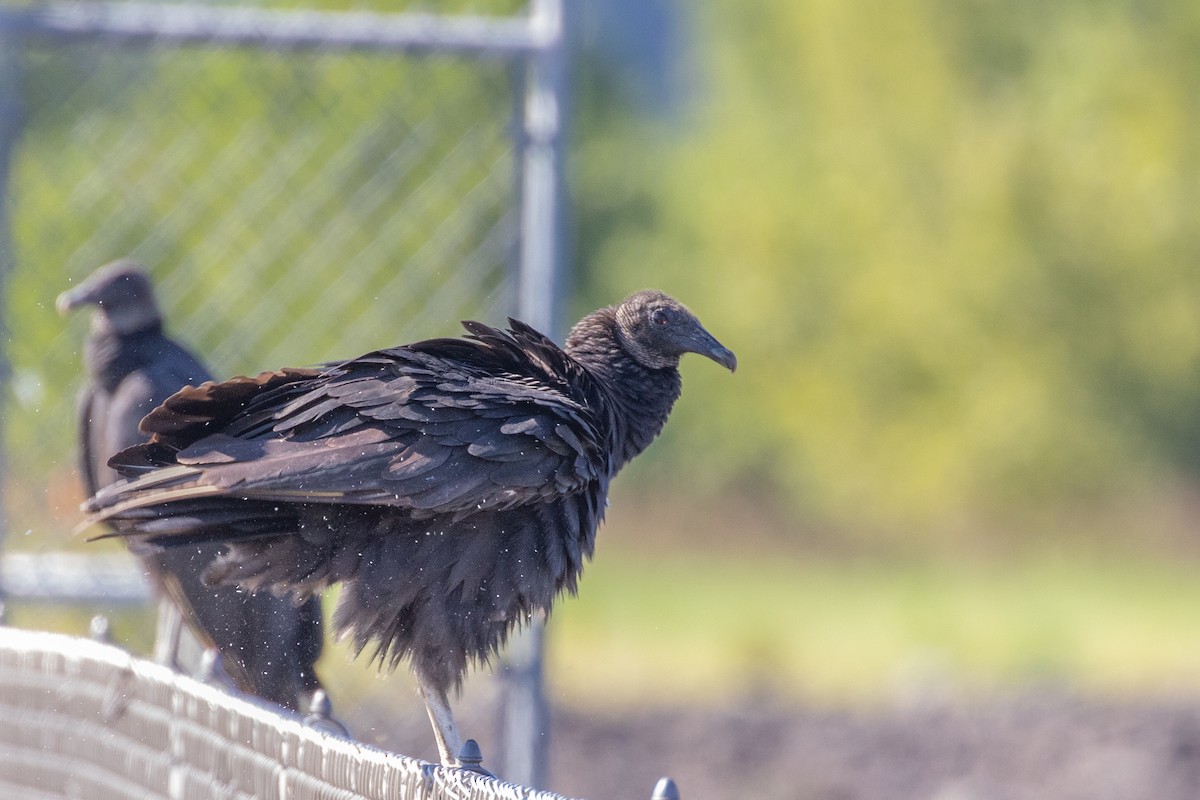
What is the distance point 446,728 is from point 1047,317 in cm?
1646

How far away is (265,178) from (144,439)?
1.91m

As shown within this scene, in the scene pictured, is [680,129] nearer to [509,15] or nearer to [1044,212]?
[1044,212]

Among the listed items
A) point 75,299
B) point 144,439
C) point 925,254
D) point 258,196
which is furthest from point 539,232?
point 925,254

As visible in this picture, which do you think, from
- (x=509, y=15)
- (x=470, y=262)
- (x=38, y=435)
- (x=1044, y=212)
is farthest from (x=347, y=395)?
(x=1044, y=212)

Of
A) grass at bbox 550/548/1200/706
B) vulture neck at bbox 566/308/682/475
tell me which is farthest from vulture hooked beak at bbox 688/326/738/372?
grass at bbox 550/548/1200/706

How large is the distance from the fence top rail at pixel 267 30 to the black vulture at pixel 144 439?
3.18 feet

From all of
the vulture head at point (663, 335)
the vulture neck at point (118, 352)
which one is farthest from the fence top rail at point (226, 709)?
the vulture neck at point (118, 352)

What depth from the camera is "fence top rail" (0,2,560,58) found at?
477 cm

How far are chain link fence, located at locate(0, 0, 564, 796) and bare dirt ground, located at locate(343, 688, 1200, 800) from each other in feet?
12.0

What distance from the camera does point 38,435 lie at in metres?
5.68

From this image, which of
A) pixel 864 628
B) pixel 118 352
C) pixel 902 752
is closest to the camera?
pixel 118 352

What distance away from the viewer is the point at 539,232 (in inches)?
192

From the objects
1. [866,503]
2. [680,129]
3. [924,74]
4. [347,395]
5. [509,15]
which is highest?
[680,129]

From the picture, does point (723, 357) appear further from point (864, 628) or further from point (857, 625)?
point (857, 625)
